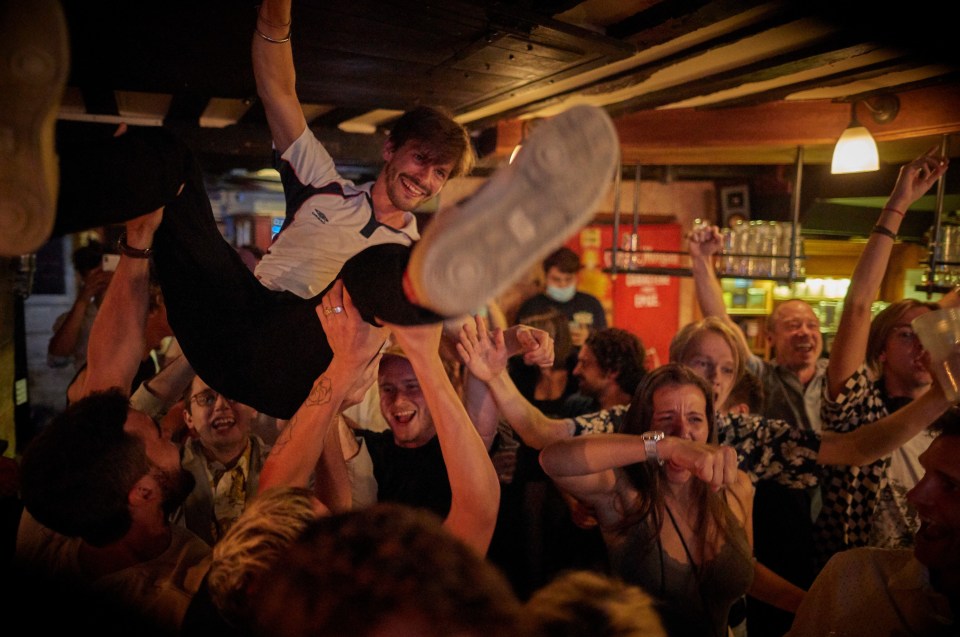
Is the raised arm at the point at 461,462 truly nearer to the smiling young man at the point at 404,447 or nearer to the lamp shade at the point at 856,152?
the smiling young man at the point at 404,447

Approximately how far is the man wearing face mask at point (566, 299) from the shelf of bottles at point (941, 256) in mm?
1936

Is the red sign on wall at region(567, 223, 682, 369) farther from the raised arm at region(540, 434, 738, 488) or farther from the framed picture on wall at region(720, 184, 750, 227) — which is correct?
the raised arm at region(540, 434, 738, 488)

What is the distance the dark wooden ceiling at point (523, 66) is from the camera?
1512 millimetres

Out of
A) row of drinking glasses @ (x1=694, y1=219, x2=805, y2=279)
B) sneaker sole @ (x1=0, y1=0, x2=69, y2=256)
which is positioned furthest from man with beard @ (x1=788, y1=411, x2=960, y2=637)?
row of drinking glasses @ (x1=694, y1=219, x2=805, y2=279)

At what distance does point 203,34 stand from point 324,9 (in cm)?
42

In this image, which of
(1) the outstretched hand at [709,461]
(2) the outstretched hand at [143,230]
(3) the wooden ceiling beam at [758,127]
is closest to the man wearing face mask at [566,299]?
(3) the wooden ceiling beam at [758,127]

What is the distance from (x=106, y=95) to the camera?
267 centimetres

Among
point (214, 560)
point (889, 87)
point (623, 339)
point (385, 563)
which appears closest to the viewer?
point (385, 563)

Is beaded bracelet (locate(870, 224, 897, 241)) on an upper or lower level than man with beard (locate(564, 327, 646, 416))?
upper

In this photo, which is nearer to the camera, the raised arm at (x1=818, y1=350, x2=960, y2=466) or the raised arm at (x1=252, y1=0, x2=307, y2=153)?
the raised arm at (x1=252, y1=0, x2=307, y2=153)

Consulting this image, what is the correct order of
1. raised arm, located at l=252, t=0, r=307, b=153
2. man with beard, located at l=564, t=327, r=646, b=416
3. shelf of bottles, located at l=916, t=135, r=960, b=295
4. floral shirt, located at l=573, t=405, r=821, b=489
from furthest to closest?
shelf of bottles, located at l=916, t=135, r=960, b=295, man with beard, located at l=564, t=327, r=646, b=416, floral shirt, located at l=573, t=405, r=821, b=489, raised arm, located at l=252, t=0, r=307, b=153

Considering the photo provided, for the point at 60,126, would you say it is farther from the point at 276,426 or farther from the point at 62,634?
the point at 276,426

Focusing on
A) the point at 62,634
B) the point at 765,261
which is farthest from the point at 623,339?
the point at 62,634

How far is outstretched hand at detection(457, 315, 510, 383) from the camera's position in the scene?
5.22 feet
